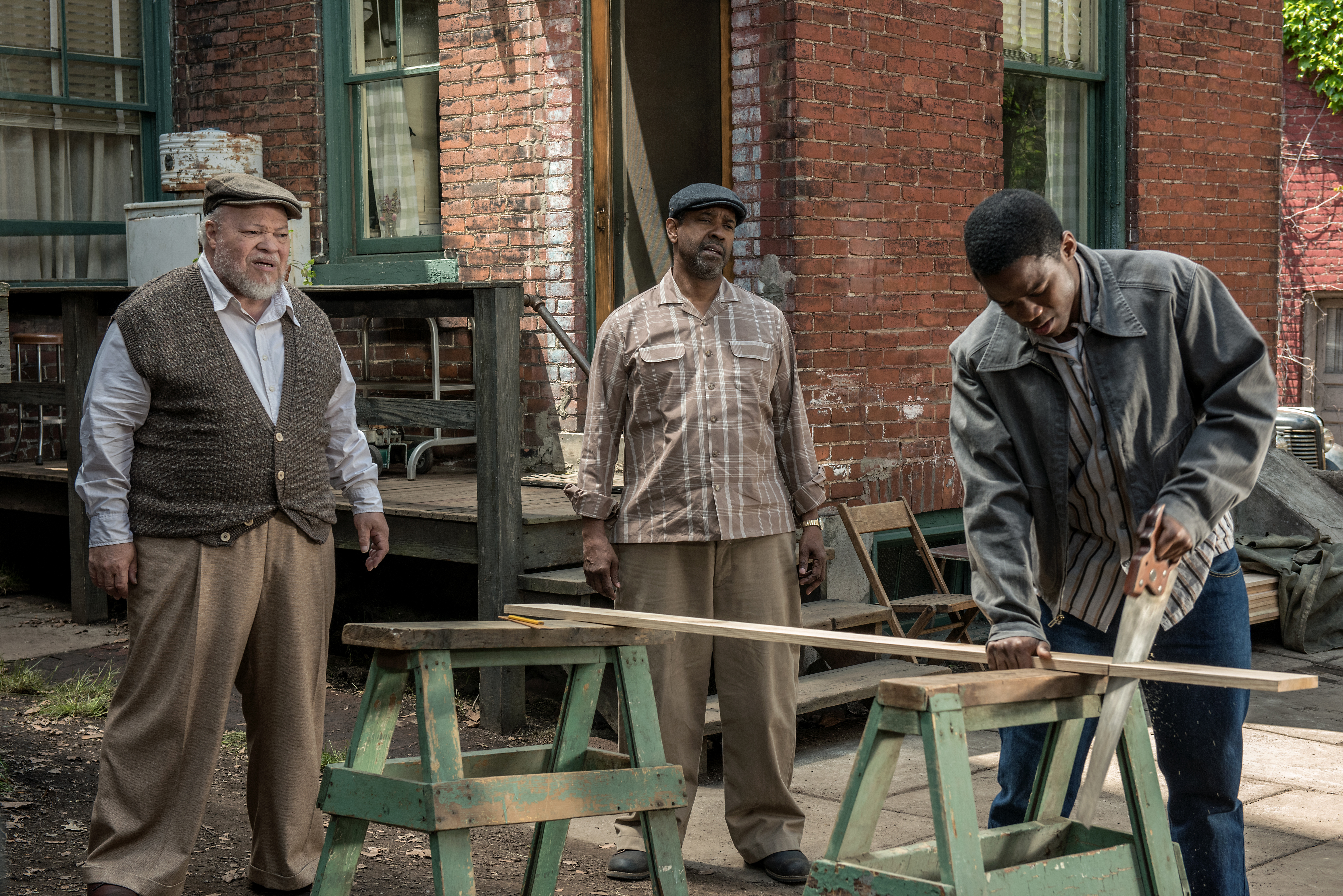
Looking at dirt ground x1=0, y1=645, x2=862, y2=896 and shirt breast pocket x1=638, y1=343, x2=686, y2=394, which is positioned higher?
shirt breast pocket x1=638, y1=343, x2=686, y2=394

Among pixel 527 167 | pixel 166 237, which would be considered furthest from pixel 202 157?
pixel 527 167

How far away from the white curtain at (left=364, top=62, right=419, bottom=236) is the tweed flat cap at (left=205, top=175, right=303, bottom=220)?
12.6ft

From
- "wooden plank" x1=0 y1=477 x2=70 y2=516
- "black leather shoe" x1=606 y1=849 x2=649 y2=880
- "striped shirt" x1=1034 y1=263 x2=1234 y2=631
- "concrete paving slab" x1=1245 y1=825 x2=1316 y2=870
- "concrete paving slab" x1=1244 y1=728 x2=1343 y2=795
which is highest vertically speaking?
"striped shirt" x1=1034 y1=263 x2=1234 y2=631

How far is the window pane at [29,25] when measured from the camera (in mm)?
8719

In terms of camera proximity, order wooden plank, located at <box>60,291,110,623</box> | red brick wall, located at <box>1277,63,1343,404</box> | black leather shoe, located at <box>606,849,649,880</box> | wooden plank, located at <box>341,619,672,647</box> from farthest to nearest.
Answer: red brick wall, located at <box>1277,63,1343,404</box>, wooden plank, located at <box>60,291,110,623</box>, black leather shoe, located at <box>606,849,649,880</box>, wooden plank, located at <box>341,619,672,647</box>

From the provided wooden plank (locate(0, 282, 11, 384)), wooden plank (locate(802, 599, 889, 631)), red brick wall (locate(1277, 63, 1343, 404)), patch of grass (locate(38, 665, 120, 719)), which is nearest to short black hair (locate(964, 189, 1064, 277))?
wooden plank (locate(802, 599, 889, 631))

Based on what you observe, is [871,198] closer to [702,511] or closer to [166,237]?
[702,511]

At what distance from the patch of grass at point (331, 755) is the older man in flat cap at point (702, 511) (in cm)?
138

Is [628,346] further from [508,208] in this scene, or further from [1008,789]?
[508,208]

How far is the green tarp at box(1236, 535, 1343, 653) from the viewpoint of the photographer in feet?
25.7

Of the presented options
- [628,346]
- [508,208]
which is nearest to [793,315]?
[508,208]

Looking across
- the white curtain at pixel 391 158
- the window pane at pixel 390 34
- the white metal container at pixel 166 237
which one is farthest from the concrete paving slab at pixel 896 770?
the window pane at pixel 390 34

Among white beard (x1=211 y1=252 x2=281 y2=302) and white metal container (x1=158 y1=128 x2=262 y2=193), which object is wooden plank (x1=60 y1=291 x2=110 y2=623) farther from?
white beard (x1=211 y1=252 x2=281 y2=302)

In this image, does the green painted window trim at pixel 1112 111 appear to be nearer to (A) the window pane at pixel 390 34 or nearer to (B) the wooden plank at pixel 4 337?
(A) the window pane at pixel 390 34
